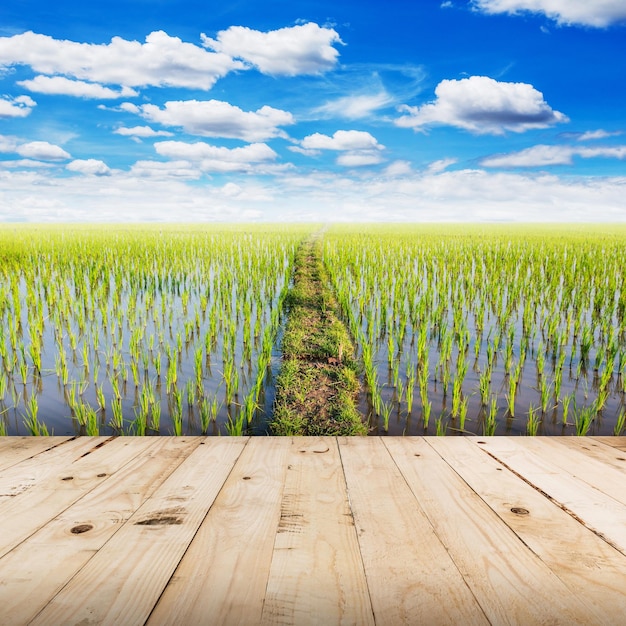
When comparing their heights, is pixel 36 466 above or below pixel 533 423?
above

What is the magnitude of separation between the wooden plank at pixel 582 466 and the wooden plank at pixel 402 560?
0.74 m

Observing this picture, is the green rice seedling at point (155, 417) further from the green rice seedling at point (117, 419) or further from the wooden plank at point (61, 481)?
the wooden plank at point (61, 481)

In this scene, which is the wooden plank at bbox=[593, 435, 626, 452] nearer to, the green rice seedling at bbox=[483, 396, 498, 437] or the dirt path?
the green rice seedling at bbox=[483, 396, 498, 437]

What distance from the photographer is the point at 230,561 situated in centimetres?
127

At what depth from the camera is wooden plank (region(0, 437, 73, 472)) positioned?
2.04 m

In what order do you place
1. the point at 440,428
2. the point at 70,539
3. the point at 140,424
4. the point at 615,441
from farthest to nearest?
1. the point at 440,428
2. the point at 140,424
3. the point at 615,441
4. the point at 70,539

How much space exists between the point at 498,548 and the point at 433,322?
4.58m

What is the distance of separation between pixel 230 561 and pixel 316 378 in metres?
2.83

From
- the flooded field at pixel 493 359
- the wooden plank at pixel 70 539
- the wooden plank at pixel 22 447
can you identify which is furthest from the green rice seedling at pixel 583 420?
the wooden plank at pixel 22 447

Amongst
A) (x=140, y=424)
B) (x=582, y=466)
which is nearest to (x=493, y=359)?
(x=582, y=466)

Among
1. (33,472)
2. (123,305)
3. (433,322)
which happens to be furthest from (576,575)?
(123,305)

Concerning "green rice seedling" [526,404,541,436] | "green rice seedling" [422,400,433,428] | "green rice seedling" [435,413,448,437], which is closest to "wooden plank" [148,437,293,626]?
"green rice seedling" [435,413,448,437]

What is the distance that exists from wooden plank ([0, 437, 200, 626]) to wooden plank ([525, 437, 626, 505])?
1.63 meters

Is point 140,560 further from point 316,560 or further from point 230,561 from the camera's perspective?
point 316,560
